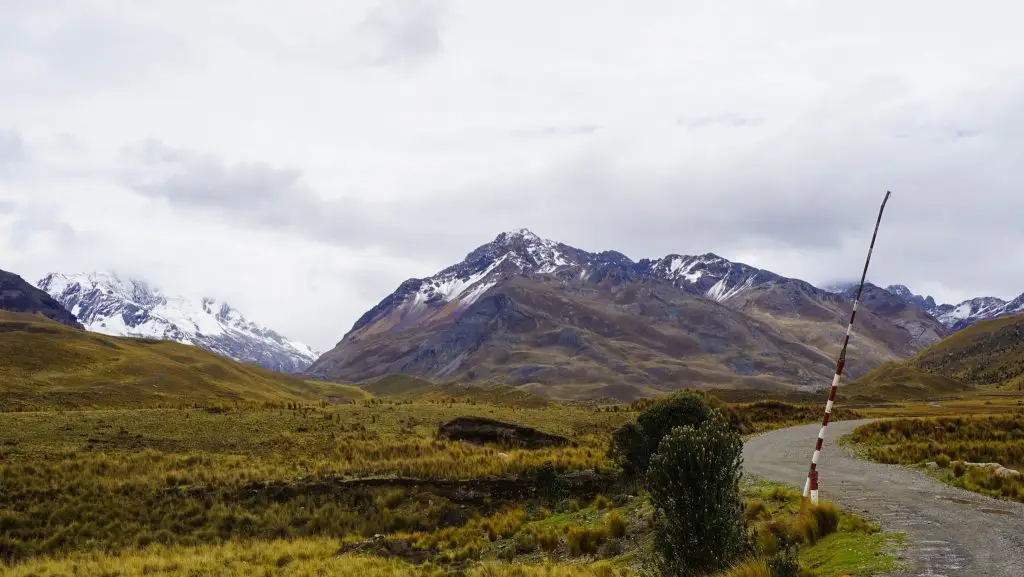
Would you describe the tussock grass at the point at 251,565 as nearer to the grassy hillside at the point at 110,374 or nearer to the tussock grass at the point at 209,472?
the tussock grass at the point at 209,472

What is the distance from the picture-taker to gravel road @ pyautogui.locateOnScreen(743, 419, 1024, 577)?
1082cm

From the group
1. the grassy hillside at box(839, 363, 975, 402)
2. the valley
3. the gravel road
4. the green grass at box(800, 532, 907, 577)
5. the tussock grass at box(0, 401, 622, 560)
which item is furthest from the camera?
the grassy hillside at box(839, 363, 975, 402)

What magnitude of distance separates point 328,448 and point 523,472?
38.6 feet

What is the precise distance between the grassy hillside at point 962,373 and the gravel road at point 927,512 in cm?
9960

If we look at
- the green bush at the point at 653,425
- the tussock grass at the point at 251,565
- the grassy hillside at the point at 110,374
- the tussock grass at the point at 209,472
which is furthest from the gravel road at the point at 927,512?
the grassy hillside at the point at 110,374

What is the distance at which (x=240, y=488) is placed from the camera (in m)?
27.0

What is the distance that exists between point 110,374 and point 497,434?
62.8 m

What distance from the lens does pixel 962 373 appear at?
162375 millimetres

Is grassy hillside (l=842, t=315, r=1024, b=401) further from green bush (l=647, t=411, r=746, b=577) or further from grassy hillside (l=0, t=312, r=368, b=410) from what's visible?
green bush (l=647, t=411, r=746, b=577)

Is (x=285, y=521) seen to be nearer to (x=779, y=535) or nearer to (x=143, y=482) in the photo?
(x=143, y=482)

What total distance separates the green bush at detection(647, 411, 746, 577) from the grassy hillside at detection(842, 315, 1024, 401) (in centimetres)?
11296

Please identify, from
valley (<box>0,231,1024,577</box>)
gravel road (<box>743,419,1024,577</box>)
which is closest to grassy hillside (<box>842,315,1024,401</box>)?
valley (<box>0,231,1024,577</box>)

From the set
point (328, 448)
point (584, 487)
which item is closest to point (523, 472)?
point (584, 487)

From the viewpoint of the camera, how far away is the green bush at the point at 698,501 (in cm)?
1240
